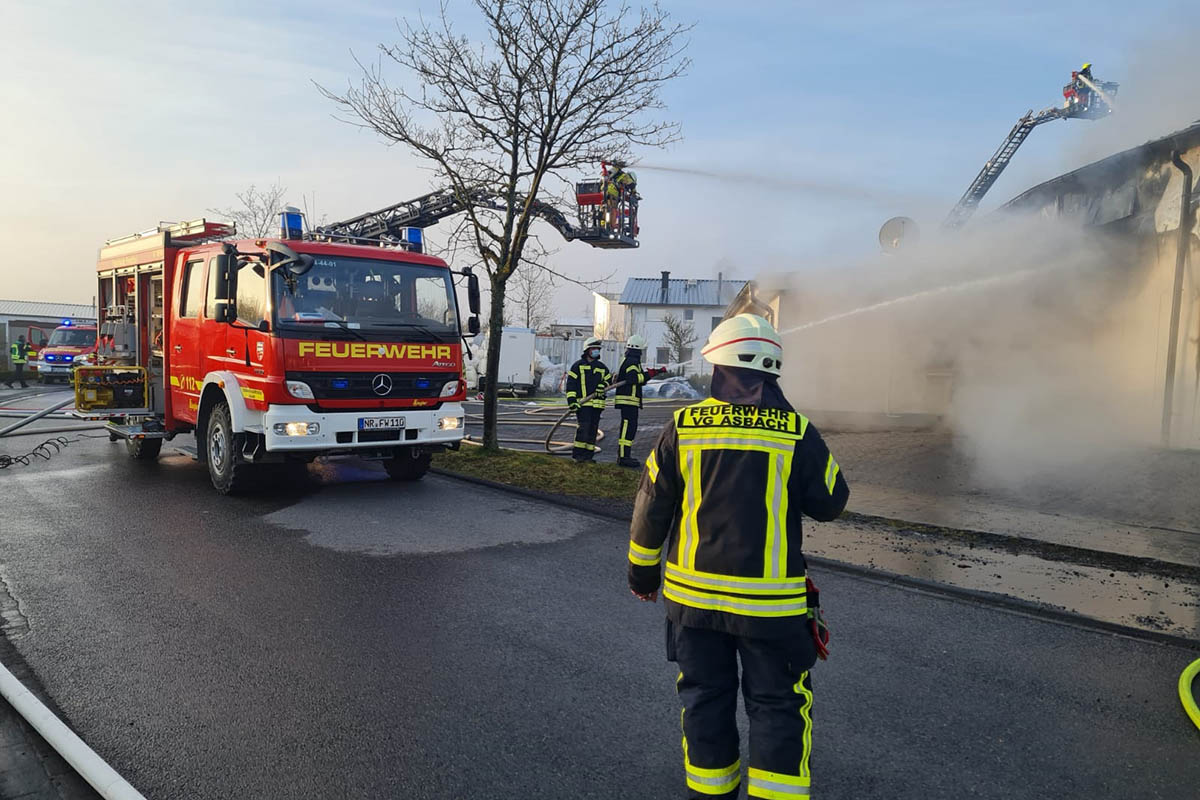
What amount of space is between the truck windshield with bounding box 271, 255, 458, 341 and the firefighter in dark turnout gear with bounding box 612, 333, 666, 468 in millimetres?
3077

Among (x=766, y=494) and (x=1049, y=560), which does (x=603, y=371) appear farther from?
(x=766, y=494)

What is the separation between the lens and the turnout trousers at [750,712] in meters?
2.53

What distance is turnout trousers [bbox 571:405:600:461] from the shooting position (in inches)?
438

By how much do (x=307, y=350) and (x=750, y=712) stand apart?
623 centimetres

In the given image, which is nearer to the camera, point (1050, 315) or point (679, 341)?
point (1050, 315)

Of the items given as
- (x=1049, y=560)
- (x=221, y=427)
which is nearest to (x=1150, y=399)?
(x=1049, y=560)

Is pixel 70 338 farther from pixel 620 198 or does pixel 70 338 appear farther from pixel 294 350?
pixel 294 350

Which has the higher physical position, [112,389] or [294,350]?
[294,350]

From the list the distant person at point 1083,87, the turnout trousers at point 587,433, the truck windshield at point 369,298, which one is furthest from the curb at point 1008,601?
the distant person at point 1083,87

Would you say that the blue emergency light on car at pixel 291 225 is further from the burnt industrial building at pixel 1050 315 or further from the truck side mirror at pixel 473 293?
the burnt industrial building at pixel 1050 315

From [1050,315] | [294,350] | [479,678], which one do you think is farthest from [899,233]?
[479,678]

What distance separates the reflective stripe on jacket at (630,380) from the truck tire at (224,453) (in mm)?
4909

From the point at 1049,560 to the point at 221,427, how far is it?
26.5 ft

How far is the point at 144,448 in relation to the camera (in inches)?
434
